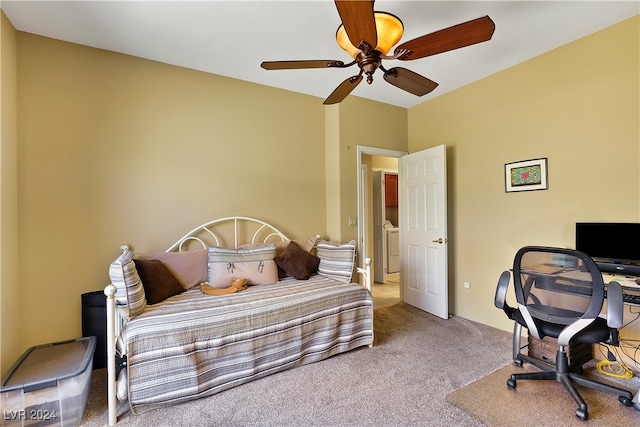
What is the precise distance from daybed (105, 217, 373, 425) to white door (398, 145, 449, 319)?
43.2 inches

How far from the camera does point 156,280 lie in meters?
2.37

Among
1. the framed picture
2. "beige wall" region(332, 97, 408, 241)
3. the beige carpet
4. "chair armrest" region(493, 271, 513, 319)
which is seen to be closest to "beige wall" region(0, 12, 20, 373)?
"beige wall" region(332, 97, 408, 241)

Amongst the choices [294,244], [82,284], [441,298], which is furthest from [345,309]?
[82,284]

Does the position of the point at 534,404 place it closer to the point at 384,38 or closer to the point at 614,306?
the point at 614,306

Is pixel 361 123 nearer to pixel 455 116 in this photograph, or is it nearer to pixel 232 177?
pixel 455 116

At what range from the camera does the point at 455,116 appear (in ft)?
11.6

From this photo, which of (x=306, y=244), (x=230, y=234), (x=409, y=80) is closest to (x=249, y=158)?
(x=230, y=234)

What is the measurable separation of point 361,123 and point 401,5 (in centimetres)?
172

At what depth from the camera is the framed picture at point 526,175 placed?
2.78 metres

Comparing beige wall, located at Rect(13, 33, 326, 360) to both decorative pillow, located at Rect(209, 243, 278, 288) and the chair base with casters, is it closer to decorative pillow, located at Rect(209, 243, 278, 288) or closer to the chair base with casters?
decorative pillow, located at Rect(209, 243, 278, 288)

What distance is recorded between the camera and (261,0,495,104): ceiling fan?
143 centimetres

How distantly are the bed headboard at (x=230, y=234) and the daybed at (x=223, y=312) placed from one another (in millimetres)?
10

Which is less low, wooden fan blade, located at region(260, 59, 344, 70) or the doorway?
wooden fan blade, located at region(260, 59, 344, 70)

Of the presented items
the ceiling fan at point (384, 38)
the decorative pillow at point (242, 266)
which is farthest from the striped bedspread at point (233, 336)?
the ceiling fan at point (384, 38)
